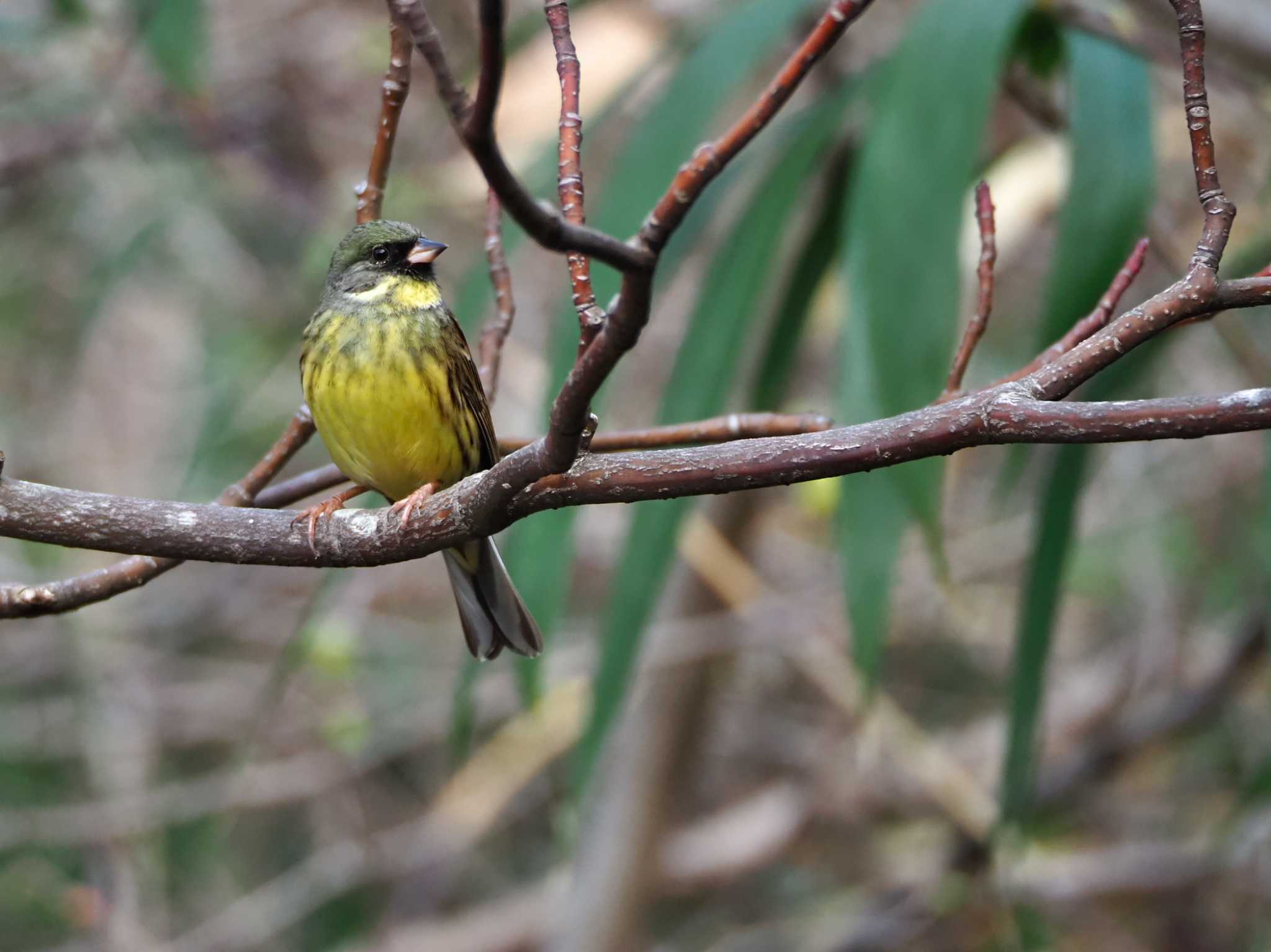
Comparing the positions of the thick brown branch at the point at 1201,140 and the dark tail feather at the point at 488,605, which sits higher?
the thick brown branch at the point at 1201,140

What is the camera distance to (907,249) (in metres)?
2.69

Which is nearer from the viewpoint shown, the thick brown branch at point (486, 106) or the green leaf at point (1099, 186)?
the thick brown branch at point (486, 106)

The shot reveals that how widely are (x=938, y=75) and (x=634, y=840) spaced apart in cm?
269

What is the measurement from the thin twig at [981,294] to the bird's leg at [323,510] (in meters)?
0.84

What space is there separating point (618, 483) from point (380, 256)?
1.64 metres

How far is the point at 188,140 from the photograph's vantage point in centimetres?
619

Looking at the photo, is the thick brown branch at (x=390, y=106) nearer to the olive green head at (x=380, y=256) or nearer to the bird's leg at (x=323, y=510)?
the bird's leg at (x=323, y=510)

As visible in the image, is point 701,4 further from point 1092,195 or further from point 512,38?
point 1092,195

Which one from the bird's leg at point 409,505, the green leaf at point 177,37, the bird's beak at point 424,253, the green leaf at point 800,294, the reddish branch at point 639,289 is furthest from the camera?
the green leaf at point 177,37

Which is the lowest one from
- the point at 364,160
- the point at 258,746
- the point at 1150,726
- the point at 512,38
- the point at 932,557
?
the point at 1150,726

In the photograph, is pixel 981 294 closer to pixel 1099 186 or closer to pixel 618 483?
pixel 618 483

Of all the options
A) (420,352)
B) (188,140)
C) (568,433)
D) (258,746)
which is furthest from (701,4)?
(568,433)

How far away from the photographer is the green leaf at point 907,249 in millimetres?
2566

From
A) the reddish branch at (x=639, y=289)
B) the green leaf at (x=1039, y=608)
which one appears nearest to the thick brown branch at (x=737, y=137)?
the reddish branch at (x=639, y=289)
